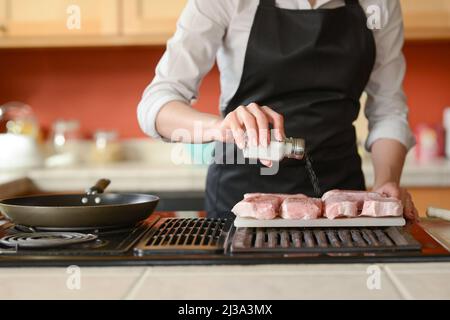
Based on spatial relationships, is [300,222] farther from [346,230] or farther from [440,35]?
[440,35]

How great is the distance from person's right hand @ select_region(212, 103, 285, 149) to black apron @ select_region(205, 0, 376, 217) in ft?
1.48

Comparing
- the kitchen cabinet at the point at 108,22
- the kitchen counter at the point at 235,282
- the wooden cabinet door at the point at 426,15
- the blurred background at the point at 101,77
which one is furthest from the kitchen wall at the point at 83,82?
the kitchen counter at the point at 235,282

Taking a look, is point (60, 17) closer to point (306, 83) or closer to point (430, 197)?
point (306, 83)

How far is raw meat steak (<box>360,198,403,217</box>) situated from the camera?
104 centimetres

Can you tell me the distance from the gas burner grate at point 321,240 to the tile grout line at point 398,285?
74mm

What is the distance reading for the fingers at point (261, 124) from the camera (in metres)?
1.03

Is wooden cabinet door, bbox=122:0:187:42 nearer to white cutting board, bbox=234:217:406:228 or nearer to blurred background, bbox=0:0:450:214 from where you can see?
blurred background, bbox=0:0:450:214

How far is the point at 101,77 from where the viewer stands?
3.00 meters

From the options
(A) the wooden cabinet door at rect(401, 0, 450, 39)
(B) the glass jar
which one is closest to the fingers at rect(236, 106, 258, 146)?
(A) the wooden cabinet door at rect(401, 0, 450, 39)

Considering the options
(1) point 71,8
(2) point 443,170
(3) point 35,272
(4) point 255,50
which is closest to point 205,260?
(3) point 35,272

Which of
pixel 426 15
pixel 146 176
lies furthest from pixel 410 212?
pixel 426 15

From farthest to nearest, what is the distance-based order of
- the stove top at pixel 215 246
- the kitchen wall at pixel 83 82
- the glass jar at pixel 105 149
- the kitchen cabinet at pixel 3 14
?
the kitchen wall at pixel 83 82 → the glass jar at pixel 105 149 → the kitchen cabinet at pixel 3 14 → the stove top at pixel 215 246

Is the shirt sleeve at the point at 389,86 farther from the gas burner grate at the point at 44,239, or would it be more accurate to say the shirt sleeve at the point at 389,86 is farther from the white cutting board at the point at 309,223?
the gas burner grate at the point at 44,239

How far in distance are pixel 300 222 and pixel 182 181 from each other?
1390 mm
